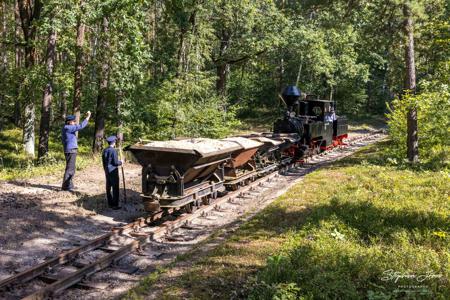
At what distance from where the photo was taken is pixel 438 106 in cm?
1455

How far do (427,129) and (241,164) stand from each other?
924cm

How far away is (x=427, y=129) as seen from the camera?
16641mm

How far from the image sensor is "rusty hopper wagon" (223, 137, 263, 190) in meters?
11.8

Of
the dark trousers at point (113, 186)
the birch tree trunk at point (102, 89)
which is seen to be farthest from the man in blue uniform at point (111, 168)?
the birch tree trunk at point (102, 89)

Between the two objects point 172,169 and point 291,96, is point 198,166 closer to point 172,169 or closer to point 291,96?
point 172,169

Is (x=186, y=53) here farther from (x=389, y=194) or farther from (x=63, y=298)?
(x=63, y=298)

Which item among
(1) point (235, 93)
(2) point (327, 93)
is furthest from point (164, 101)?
(2) point (327, 93)

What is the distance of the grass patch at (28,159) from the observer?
13853mm

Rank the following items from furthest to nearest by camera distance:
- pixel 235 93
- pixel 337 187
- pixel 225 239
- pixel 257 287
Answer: pixel 235 93 < pixel 337 187 < pixel 225 239 < pixel 257 287

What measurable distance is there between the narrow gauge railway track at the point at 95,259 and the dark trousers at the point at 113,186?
1509 millimetres

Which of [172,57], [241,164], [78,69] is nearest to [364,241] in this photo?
[241,164]

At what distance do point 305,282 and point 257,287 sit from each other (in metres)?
0.71

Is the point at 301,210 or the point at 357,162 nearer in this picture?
the point at 301,210

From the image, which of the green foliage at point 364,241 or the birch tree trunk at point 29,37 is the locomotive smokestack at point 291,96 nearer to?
the green foliage at point 364,241
